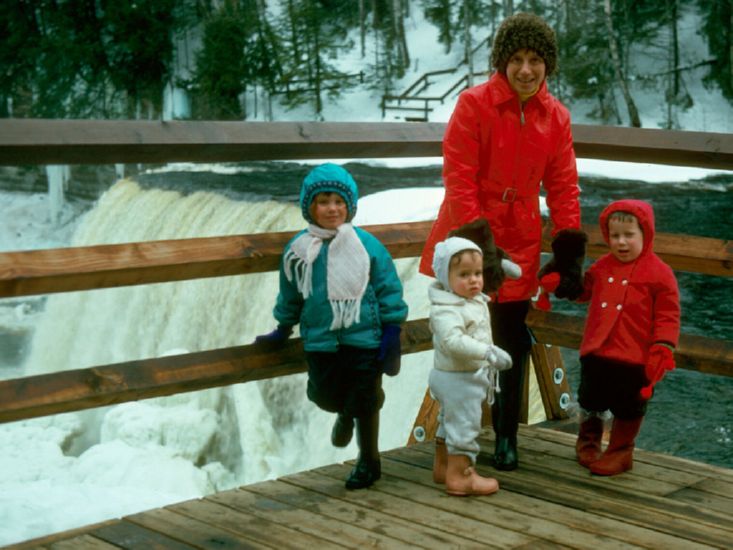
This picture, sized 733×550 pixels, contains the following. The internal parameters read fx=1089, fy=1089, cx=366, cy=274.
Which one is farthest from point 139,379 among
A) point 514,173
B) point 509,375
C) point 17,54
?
point 17,54

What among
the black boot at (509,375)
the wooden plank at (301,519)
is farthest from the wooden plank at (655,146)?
the wooden plank at (301,519)

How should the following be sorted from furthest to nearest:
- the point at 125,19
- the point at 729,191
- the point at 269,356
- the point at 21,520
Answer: the point at 125,19, the point at 729,191, the point at 21,520, the point at 269,356

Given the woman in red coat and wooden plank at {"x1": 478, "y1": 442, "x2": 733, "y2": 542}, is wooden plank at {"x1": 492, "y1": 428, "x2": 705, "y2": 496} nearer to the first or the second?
wooden plank at {"x1": 478, "y1": 442, "x2": 733, "y2": 542}

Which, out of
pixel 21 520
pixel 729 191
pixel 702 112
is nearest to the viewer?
pixel 21 520

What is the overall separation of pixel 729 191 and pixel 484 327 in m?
12.3

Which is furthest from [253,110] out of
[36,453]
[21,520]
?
[21,520]

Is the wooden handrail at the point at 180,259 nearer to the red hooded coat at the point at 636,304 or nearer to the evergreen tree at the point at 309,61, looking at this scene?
the red hooded coat at the point at 636,304

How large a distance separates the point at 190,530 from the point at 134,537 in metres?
0.15

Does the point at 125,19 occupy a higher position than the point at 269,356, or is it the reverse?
the point at 125,19

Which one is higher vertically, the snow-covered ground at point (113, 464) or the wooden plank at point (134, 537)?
the wooden plank at point (134, 537)

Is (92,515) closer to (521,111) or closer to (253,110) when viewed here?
(521,111)

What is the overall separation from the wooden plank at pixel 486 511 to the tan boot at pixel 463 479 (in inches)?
0.9

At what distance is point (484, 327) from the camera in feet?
10.7

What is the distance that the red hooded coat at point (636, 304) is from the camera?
3297 millimetres
